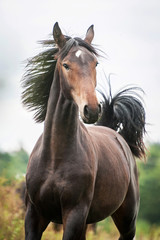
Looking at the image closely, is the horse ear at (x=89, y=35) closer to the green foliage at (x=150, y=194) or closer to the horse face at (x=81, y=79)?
A: the horse face at (x=81, y=79)

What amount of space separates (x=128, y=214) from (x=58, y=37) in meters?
2.91

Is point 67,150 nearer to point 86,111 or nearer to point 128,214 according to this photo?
point 86,111

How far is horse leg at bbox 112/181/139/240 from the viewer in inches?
279

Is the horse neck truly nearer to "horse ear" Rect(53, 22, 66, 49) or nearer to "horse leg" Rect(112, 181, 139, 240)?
"horse ear" Rect(53, 22, 66, 49)

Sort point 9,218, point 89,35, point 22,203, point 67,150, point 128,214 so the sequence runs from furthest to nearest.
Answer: point 22,203 → point 9,218 → point 128,214 → point 89,35 → point 67,150

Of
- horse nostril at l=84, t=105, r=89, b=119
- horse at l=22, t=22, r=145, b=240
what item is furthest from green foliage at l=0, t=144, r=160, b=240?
horse nostril at l=84, t=105, r=89, b=119

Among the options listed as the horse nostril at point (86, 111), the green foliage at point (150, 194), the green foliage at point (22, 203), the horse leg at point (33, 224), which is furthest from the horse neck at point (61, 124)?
the green foliage at point (150, 194)

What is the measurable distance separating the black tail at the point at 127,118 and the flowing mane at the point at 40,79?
2.20 meters

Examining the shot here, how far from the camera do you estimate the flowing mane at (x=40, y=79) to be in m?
6.06

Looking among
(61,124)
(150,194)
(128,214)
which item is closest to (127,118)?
(128,214)

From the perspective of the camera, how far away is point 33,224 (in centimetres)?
557

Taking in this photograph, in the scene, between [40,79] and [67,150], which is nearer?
[67,150]

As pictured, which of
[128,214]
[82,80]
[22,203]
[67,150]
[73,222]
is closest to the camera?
[82,80]

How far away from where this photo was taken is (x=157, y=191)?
22.6 m
